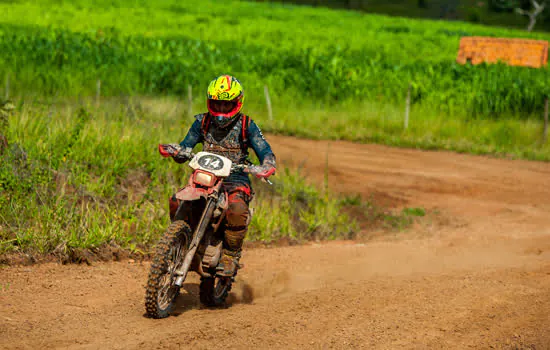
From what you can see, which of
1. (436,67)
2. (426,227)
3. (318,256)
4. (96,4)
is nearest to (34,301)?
(318,256)

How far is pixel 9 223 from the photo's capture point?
27.1 feet

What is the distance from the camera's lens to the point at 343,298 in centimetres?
714

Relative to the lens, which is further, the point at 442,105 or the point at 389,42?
the point at 389,42

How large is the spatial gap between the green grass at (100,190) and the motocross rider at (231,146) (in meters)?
2.13

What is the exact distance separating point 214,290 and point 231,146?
4.55ft

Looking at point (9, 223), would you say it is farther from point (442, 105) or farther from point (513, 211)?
point (442, 105)

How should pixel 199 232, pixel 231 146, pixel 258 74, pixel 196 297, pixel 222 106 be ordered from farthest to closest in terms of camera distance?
pixel 258 74 → pixel 196 297 → pixel 231 146 → pixel 222 106 → pixel 199 232

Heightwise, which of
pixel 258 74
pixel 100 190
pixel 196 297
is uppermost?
pixel 100 190

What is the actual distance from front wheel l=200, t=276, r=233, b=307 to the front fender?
1000 mm

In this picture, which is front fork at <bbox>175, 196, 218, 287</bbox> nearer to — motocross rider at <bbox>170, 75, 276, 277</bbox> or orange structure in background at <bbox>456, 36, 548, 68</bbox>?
motocross rider at <bbox>170, 75, 276, 277</bbox>

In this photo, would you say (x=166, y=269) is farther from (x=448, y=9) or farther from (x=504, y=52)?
(x=448, y=9)

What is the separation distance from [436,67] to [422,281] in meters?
19.2

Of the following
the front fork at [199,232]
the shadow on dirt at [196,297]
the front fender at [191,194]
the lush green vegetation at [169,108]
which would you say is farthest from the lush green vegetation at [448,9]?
the front fender at [191,194]

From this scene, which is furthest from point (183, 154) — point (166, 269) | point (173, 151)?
point (166, 269)
